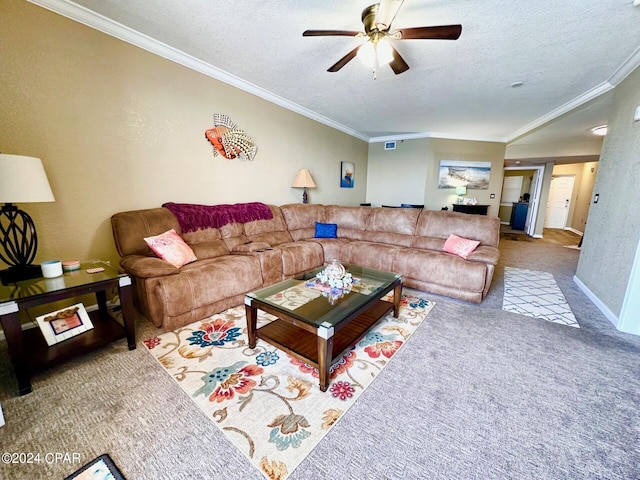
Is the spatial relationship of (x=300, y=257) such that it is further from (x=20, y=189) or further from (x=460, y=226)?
(x=20, y=189)

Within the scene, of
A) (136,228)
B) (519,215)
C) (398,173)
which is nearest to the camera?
(136,228)

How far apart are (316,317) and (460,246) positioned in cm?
229

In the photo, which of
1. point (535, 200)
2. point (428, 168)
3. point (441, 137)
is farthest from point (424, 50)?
point (535, 200)

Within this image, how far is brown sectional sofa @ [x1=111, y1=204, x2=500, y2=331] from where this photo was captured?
2117mm

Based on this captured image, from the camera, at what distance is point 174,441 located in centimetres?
120

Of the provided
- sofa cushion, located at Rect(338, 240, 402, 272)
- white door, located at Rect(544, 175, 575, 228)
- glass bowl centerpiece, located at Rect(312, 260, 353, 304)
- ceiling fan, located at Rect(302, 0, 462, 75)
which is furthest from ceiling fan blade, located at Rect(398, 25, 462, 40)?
white door, located at Rect(544, 175, 575, 228)

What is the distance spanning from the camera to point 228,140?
3273 millimetres

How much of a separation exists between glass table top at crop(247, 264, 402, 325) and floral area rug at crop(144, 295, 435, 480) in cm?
39

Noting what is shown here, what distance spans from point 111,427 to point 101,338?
74 centimetres

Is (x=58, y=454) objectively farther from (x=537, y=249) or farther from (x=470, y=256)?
(x=537, y=249)

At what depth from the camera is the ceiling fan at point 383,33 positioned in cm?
166

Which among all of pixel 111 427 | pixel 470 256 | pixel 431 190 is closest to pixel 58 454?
pixel 111 427

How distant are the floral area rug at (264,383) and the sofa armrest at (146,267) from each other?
51 cm

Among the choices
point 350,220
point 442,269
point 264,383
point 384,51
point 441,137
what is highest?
point 441,137
